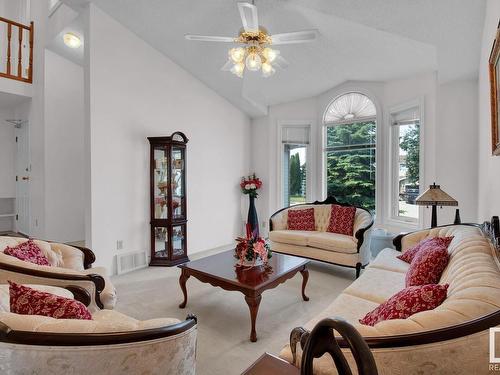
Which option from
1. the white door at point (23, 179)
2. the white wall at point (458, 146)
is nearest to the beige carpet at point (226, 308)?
the white wall at point (458, 146)

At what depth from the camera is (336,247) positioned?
3688 millimetres

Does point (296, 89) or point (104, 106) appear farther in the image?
point (296, 89)

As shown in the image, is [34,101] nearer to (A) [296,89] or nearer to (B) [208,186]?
(B) [208,186]

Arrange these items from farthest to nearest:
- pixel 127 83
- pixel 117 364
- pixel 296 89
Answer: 1. pixel 296 89
2. pixel 127 83
3. pixel 117 364

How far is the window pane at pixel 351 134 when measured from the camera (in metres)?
4.96

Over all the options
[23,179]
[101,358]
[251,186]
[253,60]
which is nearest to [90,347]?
[101,358]

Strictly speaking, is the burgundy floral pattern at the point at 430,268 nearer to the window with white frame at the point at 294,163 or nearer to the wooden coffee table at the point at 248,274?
the wooden coffee table at the point at 248,274

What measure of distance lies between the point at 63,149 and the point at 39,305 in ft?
15.8

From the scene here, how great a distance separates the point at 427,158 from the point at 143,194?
4.28 m

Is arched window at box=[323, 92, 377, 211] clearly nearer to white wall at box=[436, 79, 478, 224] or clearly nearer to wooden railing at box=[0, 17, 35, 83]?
white wall at box=[436, 79, 478, 224]

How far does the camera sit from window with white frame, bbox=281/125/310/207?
18.9 feet

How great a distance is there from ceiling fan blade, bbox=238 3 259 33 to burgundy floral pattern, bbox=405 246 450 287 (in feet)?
8.09

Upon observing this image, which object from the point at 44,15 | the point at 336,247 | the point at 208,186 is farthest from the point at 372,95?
the point at 44,15

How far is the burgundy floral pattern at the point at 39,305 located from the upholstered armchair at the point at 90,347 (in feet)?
0.53
